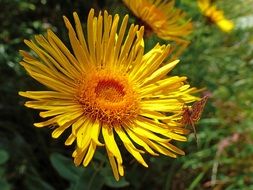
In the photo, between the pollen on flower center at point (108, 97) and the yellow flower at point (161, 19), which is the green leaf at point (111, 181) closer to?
the pollen on flower center at point (108, 97)

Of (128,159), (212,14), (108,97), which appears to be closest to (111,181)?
(128,159)

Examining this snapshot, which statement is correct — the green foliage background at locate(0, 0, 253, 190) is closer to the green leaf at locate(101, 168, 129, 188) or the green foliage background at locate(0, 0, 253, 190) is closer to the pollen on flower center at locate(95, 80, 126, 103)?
the green leaf at locate(101, 168, 129, 188)

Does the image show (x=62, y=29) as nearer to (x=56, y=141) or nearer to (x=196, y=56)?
(x=56, y=141)

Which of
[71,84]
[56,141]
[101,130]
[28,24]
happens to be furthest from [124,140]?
[28,24]

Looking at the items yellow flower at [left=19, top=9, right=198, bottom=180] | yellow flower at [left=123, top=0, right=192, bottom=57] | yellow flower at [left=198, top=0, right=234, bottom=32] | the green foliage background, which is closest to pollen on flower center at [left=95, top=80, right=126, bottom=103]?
yellow flower at [left=19, top=9, right=198, bottom=180]

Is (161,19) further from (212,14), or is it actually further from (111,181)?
(212,14)

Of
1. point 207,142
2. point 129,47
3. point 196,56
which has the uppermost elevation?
point 129,47

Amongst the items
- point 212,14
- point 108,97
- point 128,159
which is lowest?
point 128,159
